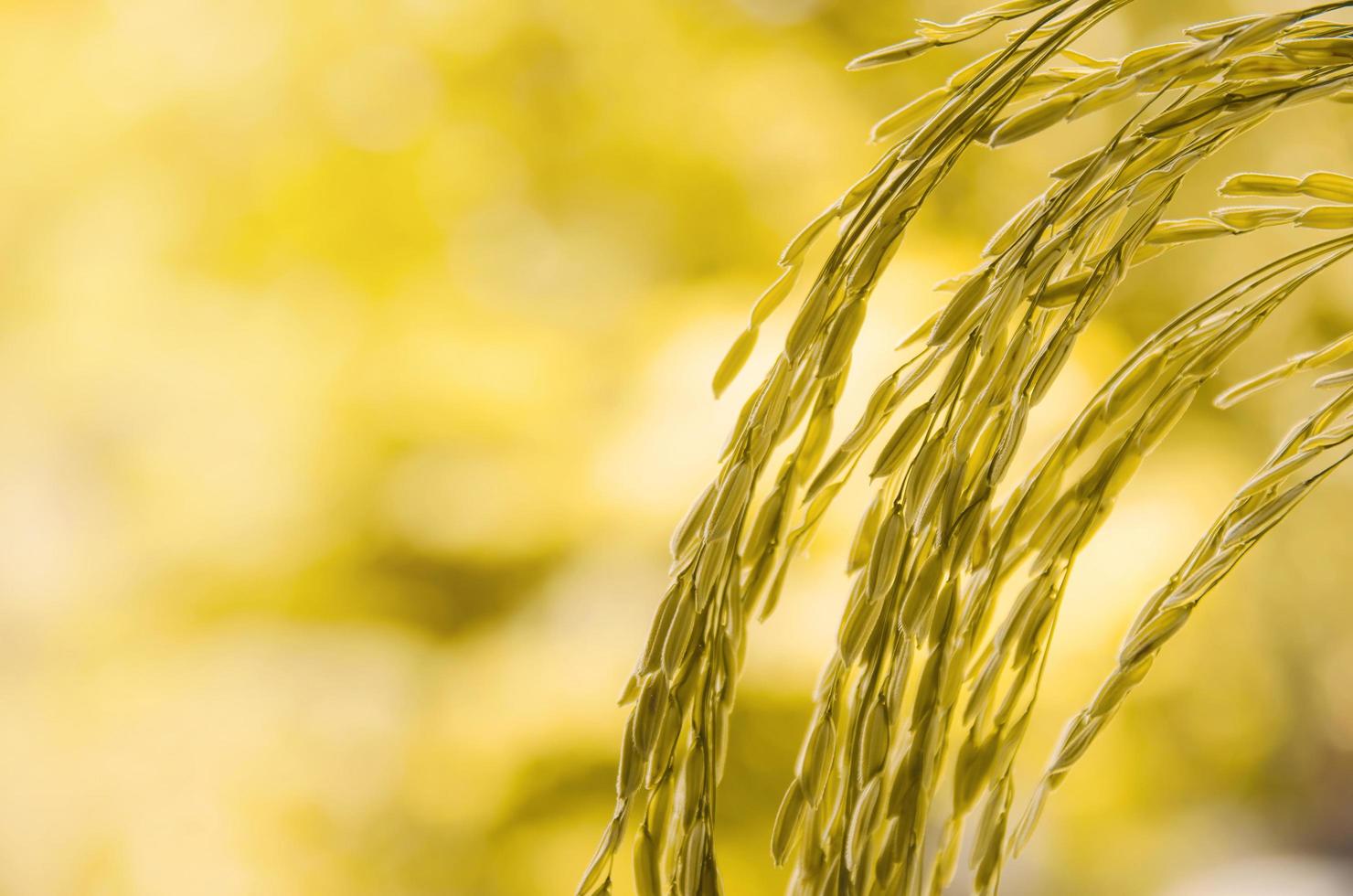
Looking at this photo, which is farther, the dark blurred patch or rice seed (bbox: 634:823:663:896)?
the dark blurred patch

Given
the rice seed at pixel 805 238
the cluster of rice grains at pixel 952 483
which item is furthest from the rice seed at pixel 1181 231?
the rice seed at pixel 805 238

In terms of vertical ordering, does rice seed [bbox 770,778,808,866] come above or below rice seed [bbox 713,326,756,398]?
below

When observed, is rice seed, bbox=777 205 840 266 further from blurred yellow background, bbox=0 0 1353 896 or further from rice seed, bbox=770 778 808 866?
blurred yellow background, bbox=0 0 1353 896

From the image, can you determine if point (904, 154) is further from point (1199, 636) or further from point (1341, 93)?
point (1199, 636)

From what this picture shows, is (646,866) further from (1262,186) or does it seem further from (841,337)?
(1262,186)

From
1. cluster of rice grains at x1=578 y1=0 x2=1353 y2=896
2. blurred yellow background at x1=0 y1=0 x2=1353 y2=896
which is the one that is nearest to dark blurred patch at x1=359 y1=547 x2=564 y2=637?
blurred yellow background at x1=0 y1=0 x2=1353 y2=896
